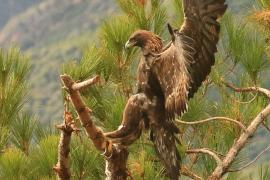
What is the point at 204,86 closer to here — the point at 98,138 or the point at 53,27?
the point at 98,138

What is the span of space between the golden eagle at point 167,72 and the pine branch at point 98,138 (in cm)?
4

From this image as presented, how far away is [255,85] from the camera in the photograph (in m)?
2.63

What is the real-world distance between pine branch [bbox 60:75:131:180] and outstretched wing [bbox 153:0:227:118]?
175mm

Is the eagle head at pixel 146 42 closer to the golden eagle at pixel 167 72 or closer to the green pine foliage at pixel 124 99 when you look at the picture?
the golden eagle at pixel 167 72

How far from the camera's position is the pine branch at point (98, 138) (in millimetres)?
1632

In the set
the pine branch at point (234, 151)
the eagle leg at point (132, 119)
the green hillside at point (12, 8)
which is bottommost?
the pine branch at point (234, 151)

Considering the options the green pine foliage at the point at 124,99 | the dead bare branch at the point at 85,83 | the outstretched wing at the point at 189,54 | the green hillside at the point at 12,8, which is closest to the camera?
the dead bare branch at the point at 85,83

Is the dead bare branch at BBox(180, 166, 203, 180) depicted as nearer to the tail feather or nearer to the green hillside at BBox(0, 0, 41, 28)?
the tail feather

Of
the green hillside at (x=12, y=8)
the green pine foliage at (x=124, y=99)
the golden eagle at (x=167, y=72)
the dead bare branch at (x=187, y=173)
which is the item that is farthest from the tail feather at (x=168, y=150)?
the green hillside at (x=12, y=8)

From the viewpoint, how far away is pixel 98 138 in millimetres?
1742

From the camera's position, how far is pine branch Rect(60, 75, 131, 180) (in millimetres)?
1632

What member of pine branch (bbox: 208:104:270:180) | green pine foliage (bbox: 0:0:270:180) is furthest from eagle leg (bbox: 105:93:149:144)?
pine branch (bbox: 208:104:270:180)

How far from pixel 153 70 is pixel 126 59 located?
81 centimetres

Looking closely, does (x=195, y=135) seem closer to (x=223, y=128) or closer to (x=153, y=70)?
(x=223, y=128)
